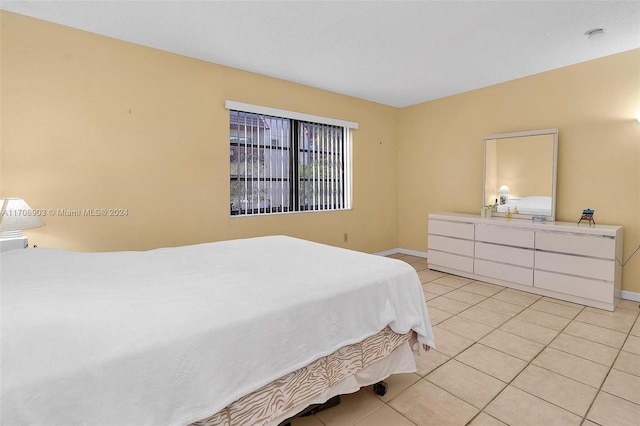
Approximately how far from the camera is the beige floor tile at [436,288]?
11.9ft

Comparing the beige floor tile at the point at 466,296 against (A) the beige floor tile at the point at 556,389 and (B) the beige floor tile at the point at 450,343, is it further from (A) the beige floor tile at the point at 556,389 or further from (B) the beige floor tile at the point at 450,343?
(A) the beige floor tile at the point at 556,389

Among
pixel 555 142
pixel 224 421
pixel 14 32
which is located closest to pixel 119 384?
pixel 224 421

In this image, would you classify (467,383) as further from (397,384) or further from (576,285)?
(576,285)

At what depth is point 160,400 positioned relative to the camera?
3.20 feet

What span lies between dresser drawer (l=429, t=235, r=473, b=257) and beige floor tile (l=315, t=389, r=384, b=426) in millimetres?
2814

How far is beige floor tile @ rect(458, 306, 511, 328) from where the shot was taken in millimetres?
2814

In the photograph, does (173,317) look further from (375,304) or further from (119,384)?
(375,304)

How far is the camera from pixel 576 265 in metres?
3.19

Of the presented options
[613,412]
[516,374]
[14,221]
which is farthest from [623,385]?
[14,221]

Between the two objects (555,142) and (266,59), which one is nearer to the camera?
(266,59)

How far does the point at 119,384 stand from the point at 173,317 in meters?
0.25

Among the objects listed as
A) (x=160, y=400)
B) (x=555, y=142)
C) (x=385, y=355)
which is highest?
(x=555, y=142)

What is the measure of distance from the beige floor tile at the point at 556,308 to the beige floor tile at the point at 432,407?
1909 mm

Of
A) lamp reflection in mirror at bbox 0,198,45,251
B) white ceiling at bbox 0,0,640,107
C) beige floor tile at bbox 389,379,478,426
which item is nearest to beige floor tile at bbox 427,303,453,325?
beige floor tile at bbox 389,379,478,426
